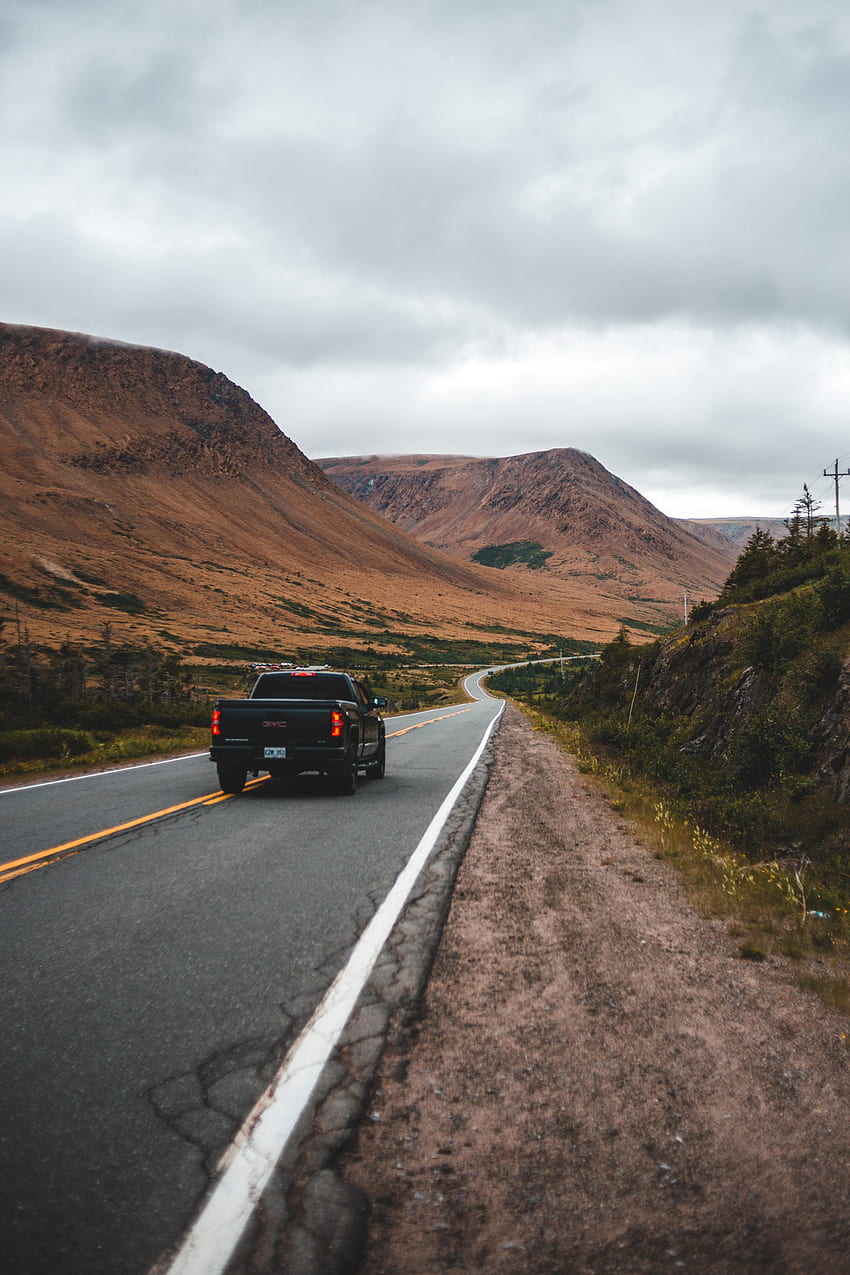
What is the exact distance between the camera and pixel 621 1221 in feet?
7.86

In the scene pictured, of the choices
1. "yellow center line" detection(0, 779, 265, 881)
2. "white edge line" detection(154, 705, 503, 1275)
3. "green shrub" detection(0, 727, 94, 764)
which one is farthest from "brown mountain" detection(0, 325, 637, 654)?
"white edge line" detection(154, 705, 503, 1275)

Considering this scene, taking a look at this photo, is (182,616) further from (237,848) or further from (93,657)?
(237,848)

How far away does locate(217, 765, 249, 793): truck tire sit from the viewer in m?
11.1

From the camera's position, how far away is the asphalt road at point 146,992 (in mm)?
2461

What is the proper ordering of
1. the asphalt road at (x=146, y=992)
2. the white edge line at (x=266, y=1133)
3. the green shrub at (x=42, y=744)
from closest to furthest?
the white edge line at (x=266, y=1133)
the asphalt road at (x=146, y=992)
the green shrub at (x=42, y=744)

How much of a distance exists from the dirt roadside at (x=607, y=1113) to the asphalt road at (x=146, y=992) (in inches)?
27.1

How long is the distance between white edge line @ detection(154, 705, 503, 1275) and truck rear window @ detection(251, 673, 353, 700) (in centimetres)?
784

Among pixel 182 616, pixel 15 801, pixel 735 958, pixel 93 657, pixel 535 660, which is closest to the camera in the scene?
pixel 735 958

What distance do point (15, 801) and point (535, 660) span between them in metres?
131

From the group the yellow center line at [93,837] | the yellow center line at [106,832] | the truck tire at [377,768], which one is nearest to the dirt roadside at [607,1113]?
the yellow center line at [93,837]

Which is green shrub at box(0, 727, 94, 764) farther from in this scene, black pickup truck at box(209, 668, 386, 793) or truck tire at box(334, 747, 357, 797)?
truck tire at box(334, 747, 357, 797)

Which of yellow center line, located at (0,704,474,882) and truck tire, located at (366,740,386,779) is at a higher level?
yellow center line, located at (0,704,474,882)

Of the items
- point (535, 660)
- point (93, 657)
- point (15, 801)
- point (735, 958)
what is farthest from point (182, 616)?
point (735, 958)

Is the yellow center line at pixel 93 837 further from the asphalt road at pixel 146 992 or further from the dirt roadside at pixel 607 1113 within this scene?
the dirt roadside at pixel 607 1113
